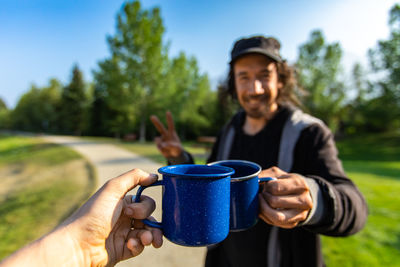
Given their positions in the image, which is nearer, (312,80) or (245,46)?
(245,46)

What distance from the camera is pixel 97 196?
89 centimetres

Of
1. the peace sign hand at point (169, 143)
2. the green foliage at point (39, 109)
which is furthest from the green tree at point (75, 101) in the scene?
the peace sign hand at point (169, 143)

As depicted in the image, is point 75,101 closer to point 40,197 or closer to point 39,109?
point 39,109

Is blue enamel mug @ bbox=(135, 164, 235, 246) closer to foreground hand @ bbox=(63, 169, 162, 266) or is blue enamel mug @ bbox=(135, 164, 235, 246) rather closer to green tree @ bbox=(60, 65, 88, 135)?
foreground hand @ bbox=(63, 169, 162, 266)

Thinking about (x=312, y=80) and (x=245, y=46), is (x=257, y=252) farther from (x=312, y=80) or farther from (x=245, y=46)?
(x=312, y=80)

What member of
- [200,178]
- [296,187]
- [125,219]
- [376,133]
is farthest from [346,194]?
[376,133]

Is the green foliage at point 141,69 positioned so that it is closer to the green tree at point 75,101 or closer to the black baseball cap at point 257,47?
the green tree at point 75,101

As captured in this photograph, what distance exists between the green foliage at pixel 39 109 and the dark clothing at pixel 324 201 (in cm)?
3927

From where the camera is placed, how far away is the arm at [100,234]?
2.55 feet

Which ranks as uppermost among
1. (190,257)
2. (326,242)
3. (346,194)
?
(346,194)

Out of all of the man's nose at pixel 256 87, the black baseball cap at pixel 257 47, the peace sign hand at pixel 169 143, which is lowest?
the peace sign hand at pixel 169 143

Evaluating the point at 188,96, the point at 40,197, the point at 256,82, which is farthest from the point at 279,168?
the point at 188,96

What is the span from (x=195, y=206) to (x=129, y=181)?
0.97ft

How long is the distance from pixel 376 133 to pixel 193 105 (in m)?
26.1
